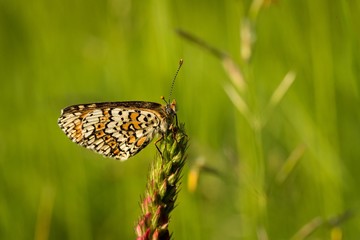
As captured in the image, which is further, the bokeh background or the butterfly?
the bokeh background

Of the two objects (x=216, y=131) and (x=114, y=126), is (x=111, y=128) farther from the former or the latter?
(x=216, y=131)

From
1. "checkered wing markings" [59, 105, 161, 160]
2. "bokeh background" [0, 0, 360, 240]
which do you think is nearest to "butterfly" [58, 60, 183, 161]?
"checkered wing markings" [59, 105, 161, 160]

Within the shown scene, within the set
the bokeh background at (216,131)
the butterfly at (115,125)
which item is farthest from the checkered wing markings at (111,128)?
the bokeh background at (216,131)

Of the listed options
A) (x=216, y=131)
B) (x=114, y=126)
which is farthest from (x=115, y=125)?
(x=216, y=131)

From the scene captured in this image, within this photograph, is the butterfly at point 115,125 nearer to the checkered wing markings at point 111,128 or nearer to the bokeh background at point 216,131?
the checkered wing markings at point 111,128

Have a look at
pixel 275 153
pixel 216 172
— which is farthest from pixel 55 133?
pixel 216 172

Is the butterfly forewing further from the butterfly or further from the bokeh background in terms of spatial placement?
the bokeh background

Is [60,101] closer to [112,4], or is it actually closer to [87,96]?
[87,96]

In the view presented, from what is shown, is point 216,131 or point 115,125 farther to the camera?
point 216,131
